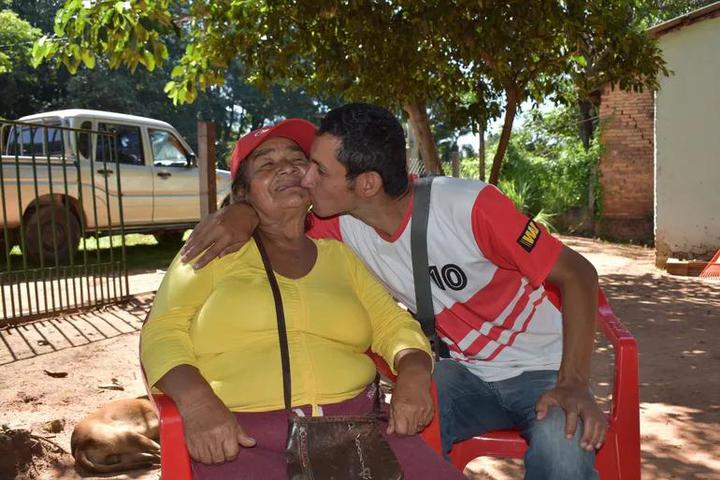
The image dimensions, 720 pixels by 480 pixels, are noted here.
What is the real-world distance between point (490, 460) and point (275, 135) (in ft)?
6.81

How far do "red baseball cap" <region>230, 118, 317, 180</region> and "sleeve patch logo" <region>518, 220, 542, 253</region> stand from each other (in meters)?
0.73

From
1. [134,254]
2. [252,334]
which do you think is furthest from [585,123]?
[252,334]

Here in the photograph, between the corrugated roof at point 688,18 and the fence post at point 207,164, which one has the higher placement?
the corrugated roof at point 688,18

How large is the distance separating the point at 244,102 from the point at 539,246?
4249 cm

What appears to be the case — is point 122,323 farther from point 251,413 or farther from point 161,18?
point 251,413

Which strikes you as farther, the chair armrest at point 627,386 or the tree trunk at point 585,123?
the tree trunk at point 585,123

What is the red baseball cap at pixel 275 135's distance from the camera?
2391mm

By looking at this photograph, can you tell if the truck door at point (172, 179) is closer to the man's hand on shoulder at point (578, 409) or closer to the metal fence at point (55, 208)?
the metal fence at point (55, 208)

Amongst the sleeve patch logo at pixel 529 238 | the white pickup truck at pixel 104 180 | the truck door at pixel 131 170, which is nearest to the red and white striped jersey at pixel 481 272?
the sleeve patch logo at pixel 529 238

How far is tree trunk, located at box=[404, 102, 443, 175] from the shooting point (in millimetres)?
9305

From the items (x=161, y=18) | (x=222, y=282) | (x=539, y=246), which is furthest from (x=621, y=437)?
(x=161, y=18)

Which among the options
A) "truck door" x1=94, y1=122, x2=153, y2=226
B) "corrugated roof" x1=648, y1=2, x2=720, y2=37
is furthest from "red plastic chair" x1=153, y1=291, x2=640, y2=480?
"corrugated roof" x1=648, y1=2, x2=720, y2=37

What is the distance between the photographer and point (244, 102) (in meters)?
43.3

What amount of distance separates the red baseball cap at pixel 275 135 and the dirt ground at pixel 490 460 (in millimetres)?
1788
